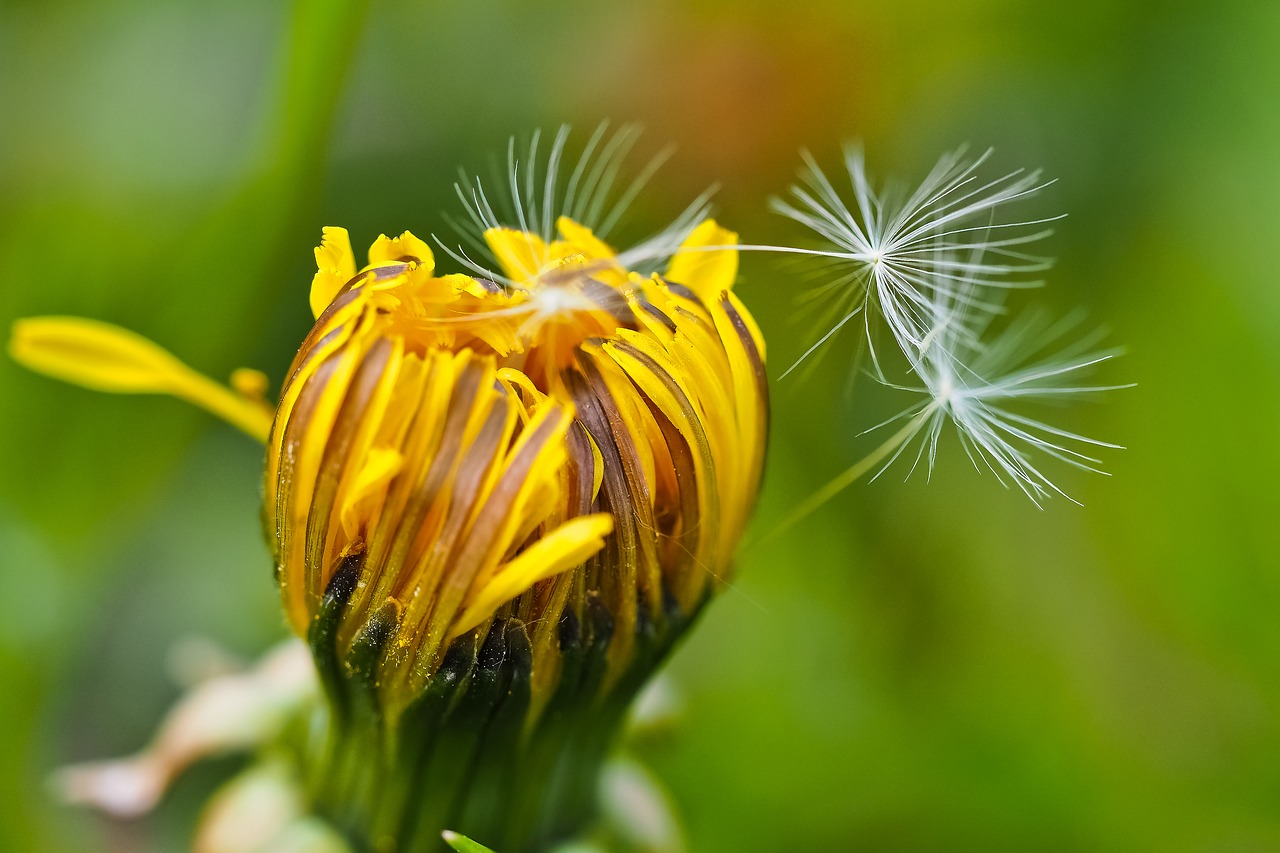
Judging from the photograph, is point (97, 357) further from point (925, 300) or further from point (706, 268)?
point (925, 300)

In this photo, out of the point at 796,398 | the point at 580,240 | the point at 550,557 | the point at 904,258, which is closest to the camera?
the point at 550,557

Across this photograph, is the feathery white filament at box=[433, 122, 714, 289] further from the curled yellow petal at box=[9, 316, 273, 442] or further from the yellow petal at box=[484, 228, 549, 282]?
the curled yellow petal at box=[9, 316, 273, 442]

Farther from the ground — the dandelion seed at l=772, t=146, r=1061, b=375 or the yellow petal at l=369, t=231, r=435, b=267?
the dandelion seed at l=772, t=146, r=1061, b=375

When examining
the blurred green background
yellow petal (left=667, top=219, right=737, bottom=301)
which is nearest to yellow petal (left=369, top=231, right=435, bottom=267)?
yellow petal (left=667, top=219, right=737, bottom=301)

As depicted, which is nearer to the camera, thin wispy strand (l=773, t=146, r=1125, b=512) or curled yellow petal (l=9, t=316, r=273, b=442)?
thin wispy strand (l=773, t=146, r=1125, b=512)

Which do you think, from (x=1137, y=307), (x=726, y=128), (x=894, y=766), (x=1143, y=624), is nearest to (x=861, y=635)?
(x=894, y=766)

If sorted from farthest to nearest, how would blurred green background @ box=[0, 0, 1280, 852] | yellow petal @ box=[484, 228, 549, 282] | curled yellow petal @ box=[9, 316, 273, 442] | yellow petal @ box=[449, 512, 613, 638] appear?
blurred green background @ box=[0, 0, 1280, 852]
curled yellow petal @ box=[9, 316, 273, 442]
yellow petal @ box=[484, 228, 549, 282]
yellow petal @ box=[449, 512, 613, 638]

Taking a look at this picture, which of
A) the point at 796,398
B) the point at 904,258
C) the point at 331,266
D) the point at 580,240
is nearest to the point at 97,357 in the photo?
the point at 331,266
